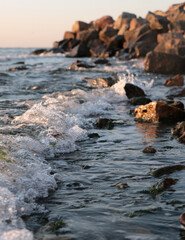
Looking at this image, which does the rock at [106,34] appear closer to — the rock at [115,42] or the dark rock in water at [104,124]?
the rock at [115,42]

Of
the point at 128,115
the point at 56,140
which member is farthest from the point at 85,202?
the point at 128,115

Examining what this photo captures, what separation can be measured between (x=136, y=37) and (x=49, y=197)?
106 feet

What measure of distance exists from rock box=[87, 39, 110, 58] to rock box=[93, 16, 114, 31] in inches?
398

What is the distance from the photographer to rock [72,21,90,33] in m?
52.6

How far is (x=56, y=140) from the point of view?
593 cm

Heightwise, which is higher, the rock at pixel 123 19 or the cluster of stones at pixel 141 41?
the rock at pixel 123 19

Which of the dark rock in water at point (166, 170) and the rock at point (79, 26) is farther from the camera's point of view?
the rock at point (79, 26)

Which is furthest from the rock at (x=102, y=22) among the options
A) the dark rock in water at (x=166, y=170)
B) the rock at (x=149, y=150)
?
the dark rock in water at (x=166, y=170)

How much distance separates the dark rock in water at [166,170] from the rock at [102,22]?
48144 mm

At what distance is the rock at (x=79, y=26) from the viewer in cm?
5259

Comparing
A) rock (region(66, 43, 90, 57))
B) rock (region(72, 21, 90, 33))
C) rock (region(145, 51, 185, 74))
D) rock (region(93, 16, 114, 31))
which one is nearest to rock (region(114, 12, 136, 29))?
rock (region(93, 16, 114, 31))

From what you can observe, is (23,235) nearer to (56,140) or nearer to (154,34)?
(56,140)

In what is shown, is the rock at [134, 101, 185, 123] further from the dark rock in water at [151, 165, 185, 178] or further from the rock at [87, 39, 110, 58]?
the rock at [87, 39, 110, 58]

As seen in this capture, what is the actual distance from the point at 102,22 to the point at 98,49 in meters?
14.5
